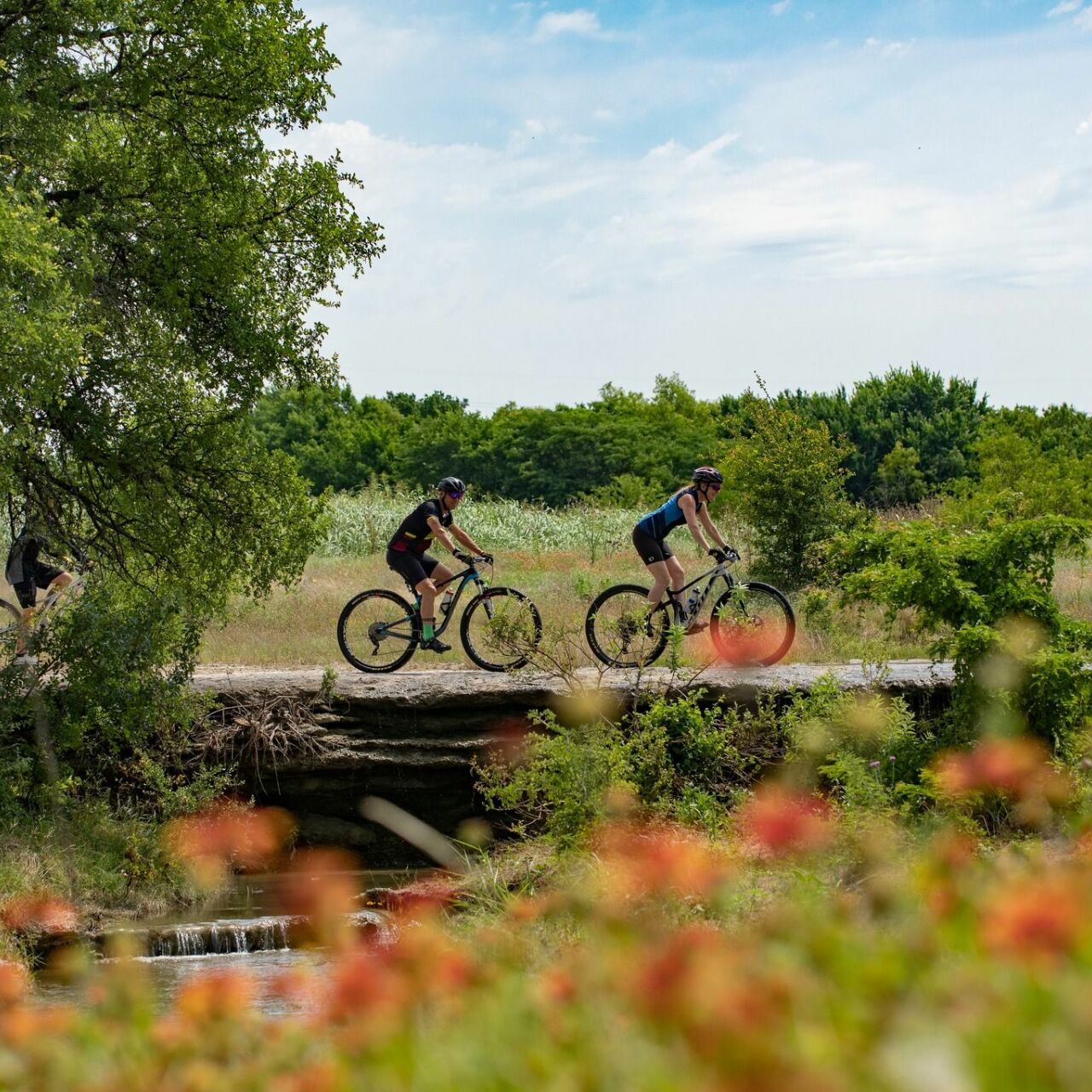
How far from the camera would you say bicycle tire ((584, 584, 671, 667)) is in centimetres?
1252

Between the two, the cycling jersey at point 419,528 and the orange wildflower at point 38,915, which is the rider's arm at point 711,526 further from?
the orange wildflower at point 38,915

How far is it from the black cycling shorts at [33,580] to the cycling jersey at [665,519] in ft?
18.6

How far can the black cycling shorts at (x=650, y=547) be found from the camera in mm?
12453

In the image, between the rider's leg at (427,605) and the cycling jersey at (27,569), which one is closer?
the rider's leg at (427,605)

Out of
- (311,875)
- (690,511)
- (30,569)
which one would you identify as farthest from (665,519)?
(30,569)

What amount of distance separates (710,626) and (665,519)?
113 centimetres

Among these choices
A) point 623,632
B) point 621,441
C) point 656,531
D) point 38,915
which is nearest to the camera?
point 38,915

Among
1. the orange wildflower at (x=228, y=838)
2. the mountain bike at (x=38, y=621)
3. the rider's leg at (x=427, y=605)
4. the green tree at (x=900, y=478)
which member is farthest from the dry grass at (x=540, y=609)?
the green tree at (x=900, y=478)

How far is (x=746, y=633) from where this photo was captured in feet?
41.3

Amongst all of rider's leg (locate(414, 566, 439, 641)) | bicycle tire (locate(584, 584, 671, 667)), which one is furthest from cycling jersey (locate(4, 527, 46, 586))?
bicycle tire (locate(584, 584, 671, 667))

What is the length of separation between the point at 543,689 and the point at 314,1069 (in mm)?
10440

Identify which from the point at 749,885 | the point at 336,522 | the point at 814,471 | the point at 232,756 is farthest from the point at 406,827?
the point at 336,522

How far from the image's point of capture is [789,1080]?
1.57 metres

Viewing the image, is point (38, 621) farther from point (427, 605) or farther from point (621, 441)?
point (621, 441)
